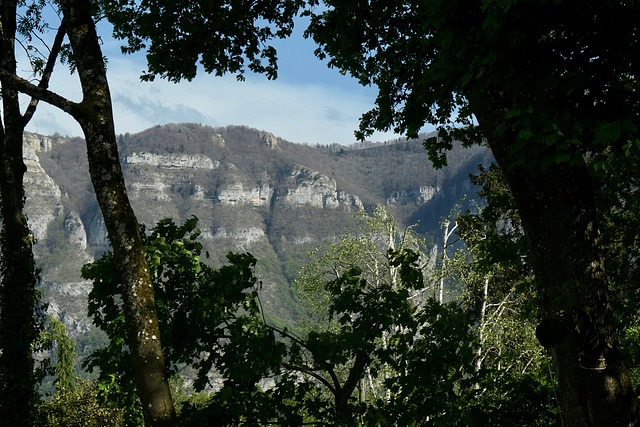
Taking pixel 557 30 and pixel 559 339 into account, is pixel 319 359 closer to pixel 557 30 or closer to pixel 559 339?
pixel 559 339

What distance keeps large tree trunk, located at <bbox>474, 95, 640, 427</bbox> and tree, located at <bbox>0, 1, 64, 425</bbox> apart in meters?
9.23

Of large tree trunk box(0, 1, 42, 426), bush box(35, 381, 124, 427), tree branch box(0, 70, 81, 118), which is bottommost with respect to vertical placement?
bush box(35, 381, 124, 427)

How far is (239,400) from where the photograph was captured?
5375mm

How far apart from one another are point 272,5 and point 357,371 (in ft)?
16.8

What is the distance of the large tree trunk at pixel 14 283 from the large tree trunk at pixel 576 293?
920 centimetres

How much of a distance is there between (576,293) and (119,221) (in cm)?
374

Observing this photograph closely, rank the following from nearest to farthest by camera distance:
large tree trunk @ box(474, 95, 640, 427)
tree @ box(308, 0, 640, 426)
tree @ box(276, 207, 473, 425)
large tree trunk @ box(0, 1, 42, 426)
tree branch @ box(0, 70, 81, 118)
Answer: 1. tree @ box(308, 0, 640, 426)
2. large tree trunk @ box(474, 95, 640, 427)
3. tree branch @ box(0, 70, 81, 118)
4. tree @ box(276, 207, 473, 425)
5. large tree trunk @ box(0, 1, 42, 426)

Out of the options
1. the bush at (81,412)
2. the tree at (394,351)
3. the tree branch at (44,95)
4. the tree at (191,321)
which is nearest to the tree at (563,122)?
the tree at (394,351)

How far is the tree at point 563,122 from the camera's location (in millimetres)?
3633

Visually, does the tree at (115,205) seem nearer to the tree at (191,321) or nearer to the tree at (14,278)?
the tree at (191,321)

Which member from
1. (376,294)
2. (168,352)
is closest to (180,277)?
(168,352)

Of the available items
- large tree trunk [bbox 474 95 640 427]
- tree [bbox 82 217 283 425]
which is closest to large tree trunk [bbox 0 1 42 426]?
tree [bbox 82 217 283 425]

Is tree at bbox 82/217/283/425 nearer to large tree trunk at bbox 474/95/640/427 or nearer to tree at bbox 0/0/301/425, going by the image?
tree at bbox 0/0/301/425

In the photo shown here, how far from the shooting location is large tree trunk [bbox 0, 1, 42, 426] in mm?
9867
